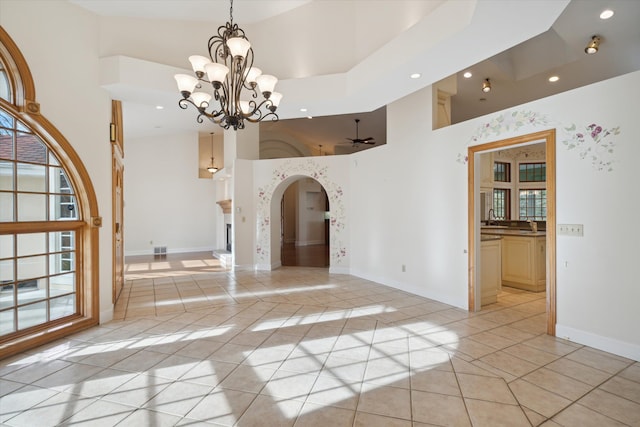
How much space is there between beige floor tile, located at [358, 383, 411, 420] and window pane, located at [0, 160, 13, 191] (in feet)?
A: 12.5

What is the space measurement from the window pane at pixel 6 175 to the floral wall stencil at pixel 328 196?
4.56 metres

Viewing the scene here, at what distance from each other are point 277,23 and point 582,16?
4.25 meters

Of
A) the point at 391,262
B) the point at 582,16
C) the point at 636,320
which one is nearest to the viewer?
the point at 636,320

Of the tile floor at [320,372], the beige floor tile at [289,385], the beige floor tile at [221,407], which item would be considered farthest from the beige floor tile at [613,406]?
the beige floor tile at [221,407]

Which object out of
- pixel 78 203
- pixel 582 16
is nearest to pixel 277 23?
pixel 78 203

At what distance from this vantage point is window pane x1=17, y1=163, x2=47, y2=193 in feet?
10.5

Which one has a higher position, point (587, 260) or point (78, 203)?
point (78, 203)

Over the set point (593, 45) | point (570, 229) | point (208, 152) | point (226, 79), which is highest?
point (593, 45)

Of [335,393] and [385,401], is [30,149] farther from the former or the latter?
[385,401]

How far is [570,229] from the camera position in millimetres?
3211

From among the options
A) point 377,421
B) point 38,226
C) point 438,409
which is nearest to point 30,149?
point 38,226

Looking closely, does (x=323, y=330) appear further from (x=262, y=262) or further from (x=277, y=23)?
(x=277, y=23)

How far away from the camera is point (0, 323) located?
10.1 ft

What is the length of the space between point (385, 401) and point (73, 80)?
451 cm
